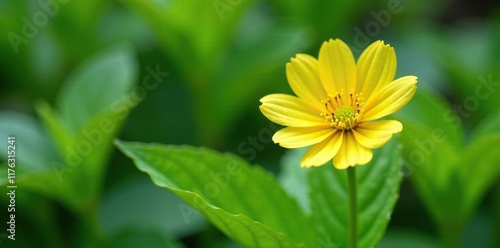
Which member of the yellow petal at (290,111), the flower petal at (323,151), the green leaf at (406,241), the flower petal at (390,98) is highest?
the yellow petal at (290,111)

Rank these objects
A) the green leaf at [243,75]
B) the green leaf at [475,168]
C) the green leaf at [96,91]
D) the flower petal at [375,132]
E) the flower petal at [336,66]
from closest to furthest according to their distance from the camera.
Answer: the flower petal at [375,132]
the flower petal at [336,66]
the green leaf at [475,168]
the green leaf at [96,91]
the green leaf at [243,75]

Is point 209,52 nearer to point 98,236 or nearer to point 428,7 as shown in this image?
point 98,236

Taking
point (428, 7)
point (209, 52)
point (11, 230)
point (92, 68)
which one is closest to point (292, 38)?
point (209, 52)

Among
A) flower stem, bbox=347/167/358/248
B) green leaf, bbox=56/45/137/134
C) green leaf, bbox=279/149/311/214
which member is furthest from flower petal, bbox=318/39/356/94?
green leaf, bbox=56/45/137/134

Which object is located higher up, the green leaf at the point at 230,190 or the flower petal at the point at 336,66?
the flower petal at the point at 336,66

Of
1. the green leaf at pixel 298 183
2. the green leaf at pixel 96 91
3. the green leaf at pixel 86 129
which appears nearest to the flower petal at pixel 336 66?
the green leaf at pixel 298 183

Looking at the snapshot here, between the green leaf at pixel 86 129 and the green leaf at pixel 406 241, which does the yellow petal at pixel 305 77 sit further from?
the green leaf at pixel 406 241

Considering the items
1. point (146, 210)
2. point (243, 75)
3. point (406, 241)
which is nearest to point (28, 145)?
point (146, 210)
